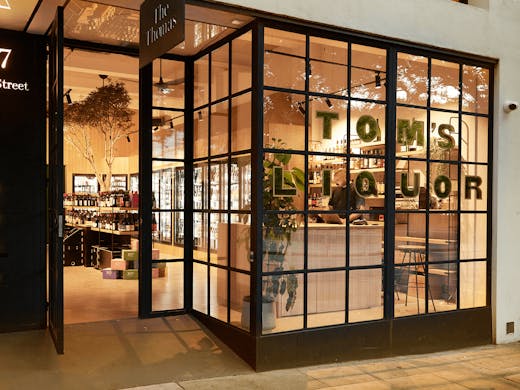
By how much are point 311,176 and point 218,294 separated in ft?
4.84

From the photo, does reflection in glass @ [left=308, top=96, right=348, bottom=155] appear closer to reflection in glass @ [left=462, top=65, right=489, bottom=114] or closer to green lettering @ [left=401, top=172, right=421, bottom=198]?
green lettering @ [left=401, top=172, right=421, bottom=198]

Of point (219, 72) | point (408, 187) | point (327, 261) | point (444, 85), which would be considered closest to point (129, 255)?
point (219, 72)

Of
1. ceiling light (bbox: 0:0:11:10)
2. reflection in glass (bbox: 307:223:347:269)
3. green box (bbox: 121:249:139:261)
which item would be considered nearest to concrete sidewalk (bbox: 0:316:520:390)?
reflection in glass (bbox: 307:223:347:269)

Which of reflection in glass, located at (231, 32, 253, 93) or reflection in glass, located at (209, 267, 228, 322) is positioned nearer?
reflection in glass, located at (231, 32, 253, 93)

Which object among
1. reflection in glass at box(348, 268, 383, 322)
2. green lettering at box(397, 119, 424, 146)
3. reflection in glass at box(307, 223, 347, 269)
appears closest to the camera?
reflection in glass at box(307, 223, 347, 269)

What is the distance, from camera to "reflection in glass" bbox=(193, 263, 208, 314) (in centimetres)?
547

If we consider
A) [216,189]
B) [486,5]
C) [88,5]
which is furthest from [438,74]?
[88,5]

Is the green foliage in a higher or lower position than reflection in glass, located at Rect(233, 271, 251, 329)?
higher

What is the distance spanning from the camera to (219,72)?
5180 mm

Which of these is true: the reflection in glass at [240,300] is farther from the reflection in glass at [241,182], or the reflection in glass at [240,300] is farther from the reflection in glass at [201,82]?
the reflection in glass at [201,82]

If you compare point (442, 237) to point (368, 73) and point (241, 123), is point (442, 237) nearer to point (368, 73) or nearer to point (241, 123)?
point (368, 73)

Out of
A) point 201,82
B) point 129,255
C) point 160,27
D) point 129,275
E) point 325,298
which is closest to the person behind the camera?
point 160,27

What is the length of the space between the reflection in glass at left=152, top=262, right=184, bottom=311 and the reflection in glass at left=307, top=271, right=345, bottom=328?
1.60 m

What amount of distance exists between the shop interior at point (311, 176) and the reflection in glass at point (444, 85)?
1 cm
